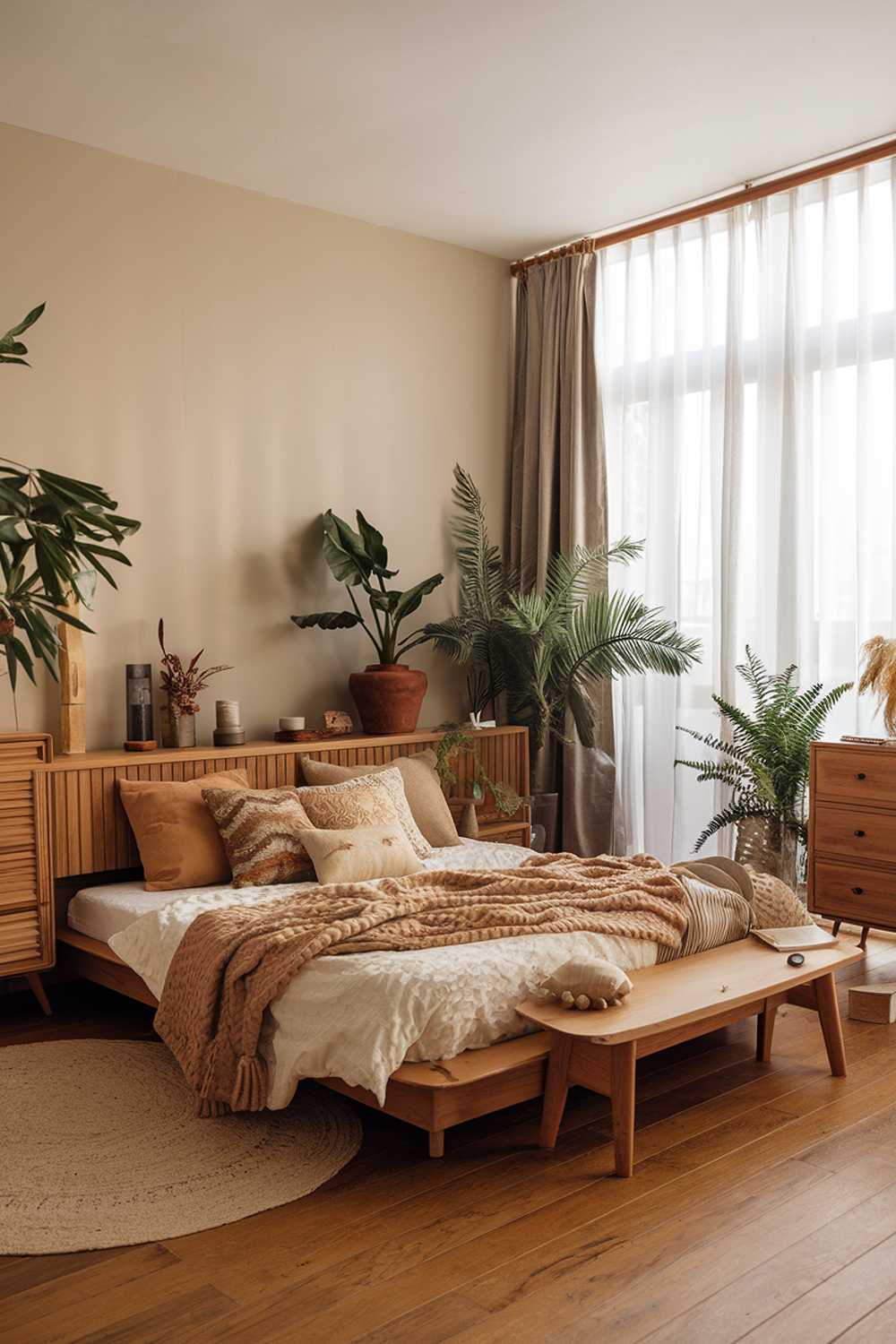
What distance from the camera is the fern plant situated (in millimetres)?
4781

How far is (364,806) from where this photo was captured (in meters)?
4.19

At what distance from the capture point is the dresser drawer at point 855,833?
4297 mm

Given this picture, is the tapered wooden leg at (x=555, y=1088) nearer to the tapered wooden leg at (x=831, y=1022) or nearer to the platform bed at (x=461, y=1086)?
the platform bed at (x=461, y=1086)

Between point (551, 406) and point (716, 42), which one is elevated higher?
point (716, 42)

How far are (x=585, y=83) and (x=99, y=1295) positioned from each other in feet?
12.4

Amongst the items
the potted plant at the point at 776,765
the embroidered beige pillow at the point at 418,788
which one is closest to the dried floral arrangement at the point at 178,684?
the embroidered beige pillow at the point at 418,788

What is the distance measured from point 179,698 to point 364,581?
40.5 inches

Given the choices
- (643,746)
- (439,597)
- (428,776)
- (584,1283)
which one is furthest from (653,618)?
(584,1283)

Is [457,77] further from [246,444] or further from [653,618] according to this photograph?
[653,618]

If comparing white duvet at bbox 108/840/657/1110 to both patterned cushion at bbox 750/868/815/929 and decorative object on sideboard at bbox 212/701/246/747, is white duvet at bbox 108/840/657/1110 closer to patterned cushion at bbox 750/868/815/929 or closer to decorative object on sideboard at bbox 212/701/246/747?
patterned cushion at bbox 750/868/815/929

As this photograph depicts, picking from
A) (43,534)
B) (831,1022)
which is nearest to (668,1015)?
(831,1022)

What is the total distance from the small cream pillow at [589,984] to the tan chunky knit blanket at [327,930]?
32cm

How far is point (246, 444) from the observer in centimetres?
504

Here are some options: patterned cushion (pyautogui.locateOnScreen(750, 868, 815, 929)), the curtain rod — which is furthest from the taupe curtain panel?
patterned cushion (pyautogui.locateOnScreen(750, 868, 815, 929))
